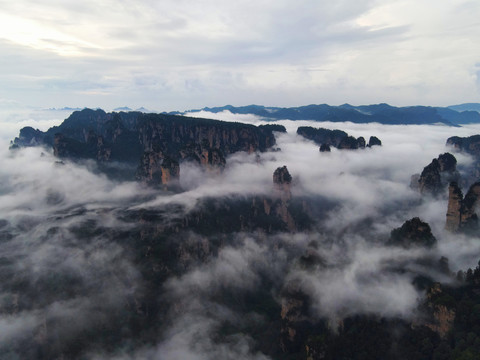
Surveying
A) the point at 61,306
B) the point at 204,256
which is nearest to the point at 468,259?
the point at 204,256

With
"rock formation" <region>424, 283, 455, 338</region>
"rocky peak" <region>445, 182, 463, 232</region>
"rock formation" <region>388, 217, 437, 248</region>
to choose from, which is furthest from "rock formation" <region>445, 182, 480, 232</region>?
"rock formation" <region>424, 283, 455, 338</region>

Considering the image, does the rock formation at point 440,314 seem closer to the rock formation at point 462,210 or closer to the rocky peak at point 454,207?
the rock formation at point 462,210

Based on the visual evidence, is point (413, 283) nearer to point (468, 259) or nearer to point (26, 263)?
point (468, 259)

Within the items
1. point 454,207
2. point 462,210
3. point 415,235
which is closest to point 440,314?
point 415,235

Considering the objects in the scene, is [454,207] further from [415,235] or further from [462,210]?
[415,235]

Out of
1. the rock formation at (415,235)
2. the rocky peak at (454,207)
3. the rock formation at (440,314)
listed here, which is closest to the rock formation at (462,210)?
the rocky peak at (454,207)
